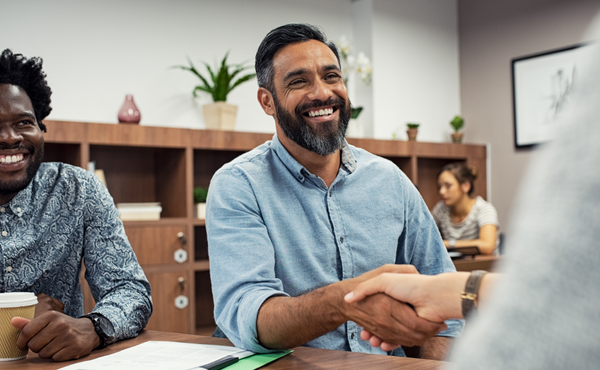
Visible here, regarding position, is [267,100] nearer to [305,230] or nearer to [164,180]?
[305,230]

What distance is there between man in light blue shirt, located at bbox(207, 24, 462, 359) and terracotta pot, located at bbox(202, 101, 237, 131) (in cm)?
217

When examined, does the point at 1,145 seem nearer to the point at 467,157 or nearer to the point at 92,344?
the point at 92,344

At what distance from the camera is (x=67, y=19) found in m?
3.78

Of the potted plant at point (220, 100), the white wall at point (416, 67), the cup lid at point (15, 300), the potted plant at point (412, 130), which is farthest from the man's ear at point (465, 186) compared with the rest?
the cup lid at point (15, 300)

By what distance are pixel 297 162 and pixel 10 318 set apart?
0.82 metres

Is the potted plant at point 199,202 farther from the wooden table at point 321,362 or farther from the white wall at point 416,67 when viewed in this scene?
the wooden table at point 321,362

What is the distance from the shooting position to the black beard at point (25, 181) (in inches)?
64.0

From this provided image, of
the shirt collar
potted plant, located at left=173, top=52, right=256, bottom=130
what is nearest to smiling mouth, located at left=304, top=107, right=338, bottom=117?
the shirt collar

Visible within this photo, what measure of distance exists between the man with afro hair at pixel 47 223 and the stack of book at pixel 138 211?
1.74 meters

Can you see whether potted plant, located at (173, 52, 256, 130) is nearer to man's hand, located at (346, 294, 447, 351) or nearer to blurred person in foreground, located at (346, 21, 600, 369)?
man's hand, located at (346, 294, 447, 351)

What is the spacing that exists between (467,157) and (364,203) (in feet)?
13.0

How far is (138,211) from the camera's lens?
3.53 m

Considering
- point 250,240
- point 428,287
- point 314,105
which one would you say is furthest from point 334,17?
point 428,287

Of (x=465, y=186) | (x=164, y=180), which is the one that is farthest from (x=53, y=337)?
(x=465, y=186)
